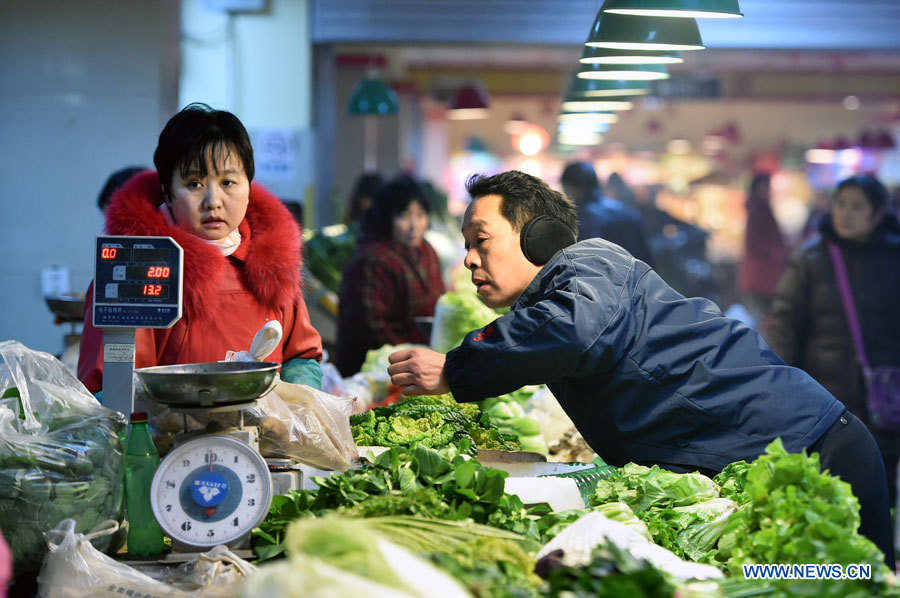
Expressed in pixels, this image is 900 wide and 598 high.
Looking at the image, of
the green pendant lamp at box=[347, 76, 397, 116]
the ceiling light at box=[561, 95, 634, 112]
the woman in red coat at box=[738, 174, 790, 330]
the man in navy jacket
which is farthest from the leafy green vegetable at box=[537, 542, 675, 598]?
the woman in red coat at box=[738, 174, 790, 330]

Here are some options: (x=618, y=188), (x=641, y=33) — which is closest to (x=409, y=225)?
(x=641, y=33)

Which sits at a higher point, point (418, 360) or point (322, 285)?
point (418, 360)

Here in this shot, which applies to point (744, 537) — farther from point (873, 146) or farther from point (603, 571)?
point (873, 146)

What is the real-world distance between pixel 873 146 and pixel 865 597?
2212 cm

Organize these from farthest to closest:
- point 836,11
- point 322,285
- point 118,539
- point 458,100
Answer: point 458,100 → point 836,11 → point 322,285 → point 118,539

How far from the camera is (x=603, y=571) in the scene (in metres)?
1.75

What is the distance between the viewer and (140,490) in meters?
2.36

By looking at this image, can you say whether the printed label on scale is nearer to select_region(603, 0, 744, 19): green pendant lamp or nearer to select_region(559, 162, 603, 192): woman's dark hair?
select_region(603, 0, 744, 19): green pendant lamp

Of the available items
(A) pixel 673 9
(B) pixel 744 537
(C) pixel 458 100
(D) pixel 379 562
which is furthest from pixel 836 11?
(D) pixel 379 562

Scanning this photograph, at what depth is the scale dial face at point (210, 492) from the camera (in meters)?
2.21

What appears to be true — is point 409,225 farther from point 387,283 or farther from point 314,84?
point 314,84

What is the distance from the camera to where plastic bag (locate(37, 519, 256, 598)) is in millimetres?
2146

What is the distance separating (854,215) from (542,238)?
3.80 meters

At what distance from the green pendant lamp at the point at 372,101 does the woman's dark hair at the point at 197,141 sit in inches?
287
